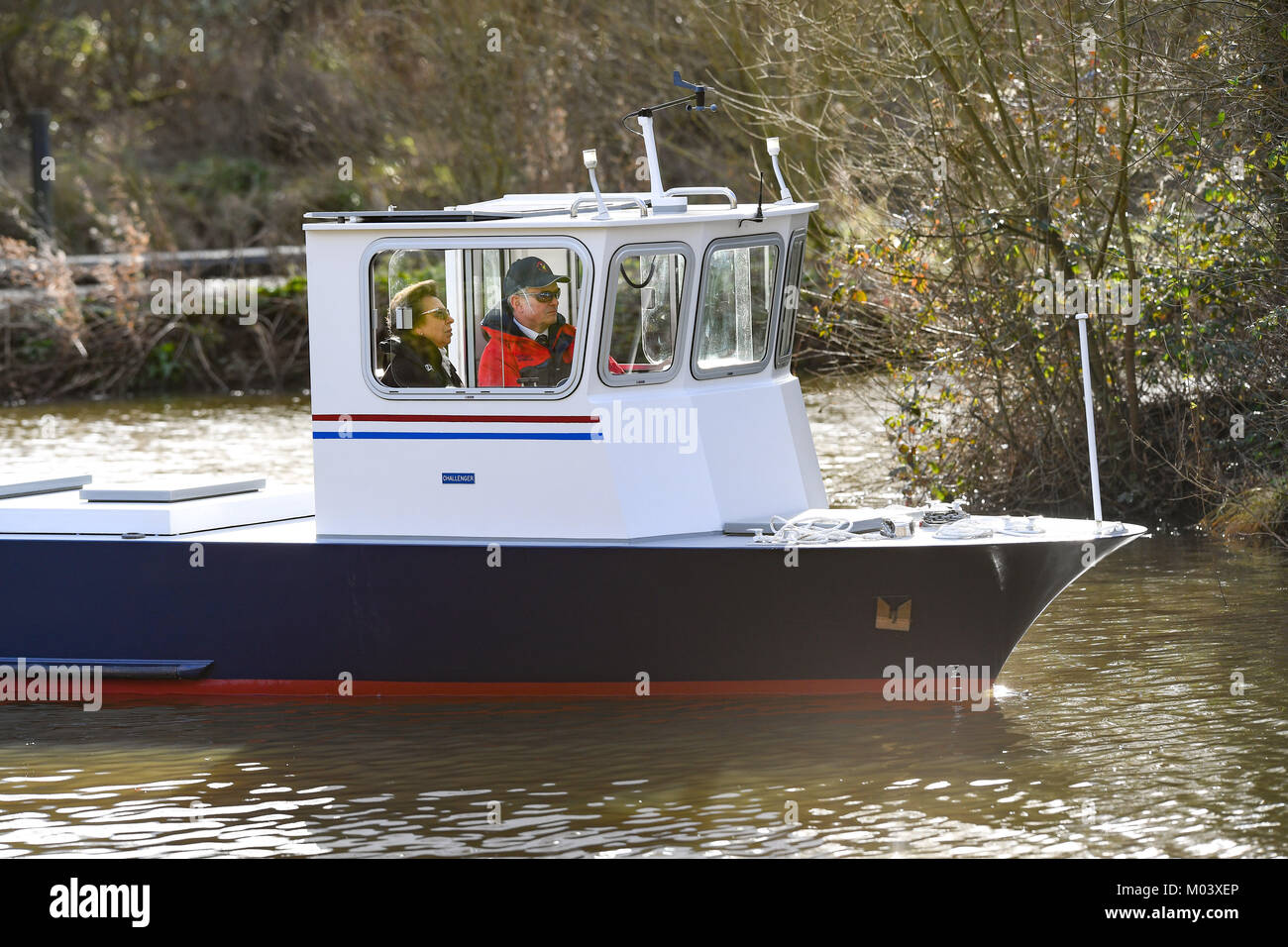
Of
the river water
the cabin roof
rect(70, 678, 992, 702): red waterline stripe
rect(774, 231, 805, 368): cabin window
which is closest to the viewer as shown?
the river water

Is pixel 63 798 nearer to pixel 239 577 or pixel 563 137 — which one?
pixel 239 577

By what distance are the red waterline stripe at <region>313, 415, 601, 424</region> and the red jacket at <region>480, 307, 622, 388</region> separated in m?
0.16

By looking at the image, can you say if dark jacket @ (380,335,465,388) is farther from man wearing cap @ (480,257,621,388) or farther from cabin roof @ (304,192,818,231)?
cabin roof @ (304,192,818,231)

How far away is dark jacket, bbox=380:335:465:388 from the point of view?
8734 millimetres

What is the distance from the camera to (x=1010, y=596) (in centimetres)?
852

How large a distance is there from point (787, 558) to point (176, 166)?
26908 millimetres

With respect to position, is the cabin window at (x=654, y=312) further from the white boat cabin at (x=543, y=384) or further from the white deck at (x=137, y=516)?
the white deck at (x=137, y=516)

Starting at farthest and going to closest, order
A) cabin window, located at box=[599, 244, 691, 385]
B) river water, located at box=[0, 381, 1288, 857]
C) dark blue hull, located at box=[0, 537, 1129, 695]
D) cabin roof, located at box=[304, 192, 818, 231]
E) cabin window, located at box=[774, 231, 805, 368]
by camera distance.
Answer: cabin window, located at box=[774, 231, 805, 368] → cabin window, located at box=[599, 244, 691, 385] → dark blue hull, located at box=[0, 537, 1129, 695] → cabin roof, located at box=[304, 192, 818, 231] → river water, located at box=[0, 381, 1288, 857]

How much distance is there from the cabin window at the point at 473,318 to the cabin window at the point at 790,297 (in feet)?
4.31

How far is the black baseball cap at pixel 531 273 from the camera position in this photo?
337 inches

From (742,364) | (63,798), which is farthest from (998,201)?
(63,798)

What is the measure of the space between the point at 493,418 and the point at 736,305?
1.43 m

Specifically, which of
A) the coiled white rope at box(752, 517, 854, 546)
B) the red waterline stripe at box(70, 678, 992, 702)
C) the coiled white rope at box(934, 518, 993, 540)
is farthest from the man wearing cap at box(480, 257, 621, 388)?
the coiled white rope at box(934, 518, 993, 540)

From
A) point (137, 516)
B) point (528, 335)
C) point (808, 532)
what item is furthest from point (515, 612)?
point (137, 516)
